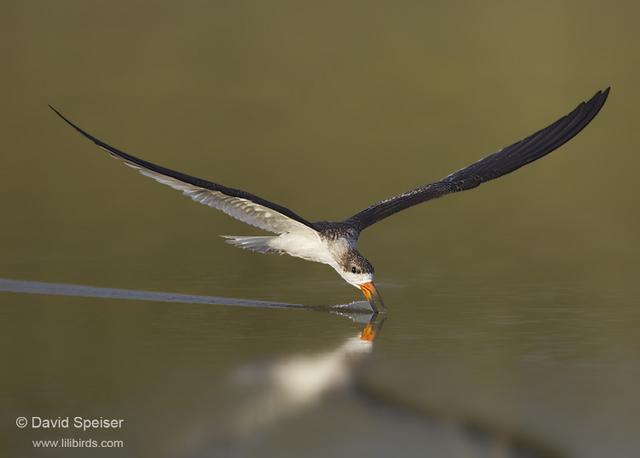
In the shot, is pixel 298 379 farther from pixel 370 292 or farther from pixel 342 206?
pixel 342 206

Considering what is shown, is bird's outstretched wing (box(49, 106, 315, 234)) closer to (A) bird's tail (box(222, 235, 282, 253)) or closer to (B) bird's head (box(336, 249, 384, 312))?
(A) bird's tail (box(222, 235, 282, 253))

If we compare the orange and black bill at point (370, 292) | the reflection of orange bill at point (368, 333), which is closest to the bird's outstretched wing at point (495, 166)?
the orange and black bill at point (370, 292)

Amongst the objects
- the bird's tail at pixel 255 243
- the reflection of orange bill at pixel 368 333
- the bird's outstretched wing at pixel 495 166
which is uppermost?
the bird's outstretched wing at pixel 495 166

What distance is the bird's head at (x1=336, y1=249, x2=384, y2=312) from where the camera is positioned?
35.1ft

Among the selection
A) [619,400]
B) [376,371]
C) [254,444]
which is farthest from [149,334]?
[619,400]

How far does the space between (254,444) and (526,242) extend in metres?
7.77

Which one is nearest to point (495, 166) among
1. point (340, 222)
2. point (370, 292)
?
point (340, 222)

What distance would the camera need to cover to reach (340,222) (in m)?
11.3

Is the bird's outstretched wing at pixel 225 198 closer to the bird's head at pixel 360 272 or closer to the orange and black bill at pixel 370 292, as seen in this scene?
the bird's head at pixel 360 272

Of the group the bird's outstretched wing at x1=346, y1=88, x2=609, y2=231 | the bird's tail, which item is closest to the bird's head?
the bird's outstretched wing at x1=346, y1=88, x2=609, y2=231

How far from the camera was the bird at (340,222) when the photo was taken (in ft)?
34.2

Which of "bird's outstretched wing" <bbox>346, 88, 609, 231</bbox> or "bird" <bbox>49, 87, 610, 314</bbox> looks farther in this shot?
"bird's outstretched wing" <bbox>346, 88, 609, 231</bbox>

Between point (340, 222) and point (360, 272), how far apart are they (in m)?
0.69

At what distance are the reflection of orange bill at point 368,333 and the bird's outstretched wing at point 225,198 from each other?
0.94 meters
